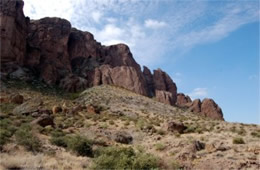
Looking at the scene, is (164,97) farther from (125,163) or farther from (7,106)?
(125,163)

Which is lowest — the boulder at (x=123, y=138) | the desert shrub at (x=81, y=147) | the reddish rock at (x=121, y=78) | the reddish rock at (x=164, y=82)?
the desert shrub at (x=81, y=147)

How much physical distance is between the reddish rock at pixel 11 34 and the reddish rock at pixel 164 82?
38.5 m

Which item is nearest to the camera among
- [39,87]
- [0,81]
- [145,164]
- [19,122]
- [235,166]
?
[145,164]

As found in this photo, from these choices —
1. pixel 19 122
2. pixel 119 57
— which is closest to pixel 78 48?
pixel 119 57

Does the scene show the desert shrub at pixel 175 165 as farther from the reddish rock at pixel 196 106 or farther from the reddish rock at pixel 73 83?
the reddish rock at pixel 196 106

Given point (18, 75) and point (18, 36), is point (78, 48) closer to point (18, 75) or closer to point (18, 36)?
point (18, 36)

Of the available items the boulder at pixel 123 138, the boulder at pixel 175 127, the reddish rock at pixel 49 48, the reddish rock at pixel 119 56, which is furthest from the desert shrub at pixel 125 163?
Answer: the reddish rock at pixel 119 56

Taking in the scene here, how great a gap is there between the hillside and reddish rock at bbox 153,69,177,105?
99.0ft

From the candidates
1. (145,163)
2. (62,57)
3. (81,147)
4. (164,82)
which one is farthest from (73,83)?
(145,163)

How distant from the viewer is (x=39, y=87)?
60.5 meters

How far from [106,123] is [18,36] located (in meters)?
40.8

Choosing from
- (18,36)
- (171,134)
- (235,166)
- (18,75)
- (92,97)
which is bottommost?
(235,166)

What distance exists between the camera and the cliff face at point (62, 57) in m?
66.2

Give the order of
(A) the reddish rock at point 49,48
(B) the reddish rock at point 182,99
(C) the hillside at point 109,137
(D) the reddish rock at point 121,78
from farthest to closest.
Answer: (B) the reddish rock at point 182,99, (D) the reddish rock at point 121,78, (A) the reddish rock at point 49,48, (C) the hillside at point 109,137
